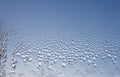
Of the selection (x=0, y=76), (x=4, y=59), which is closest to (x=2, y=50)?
(x=4, y=59)

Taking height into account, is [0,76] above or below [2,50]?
below

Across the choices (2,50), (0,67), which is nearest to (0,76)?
(0,67)

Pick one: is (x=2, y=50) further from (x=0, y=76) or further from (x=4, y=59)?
(x=0, y=76)

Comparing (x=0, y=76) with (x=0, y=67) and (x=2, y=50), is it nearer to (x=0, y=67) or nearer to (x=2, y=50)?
(x=0, y=67)

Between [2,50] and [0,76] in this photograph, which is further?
[2,50]
